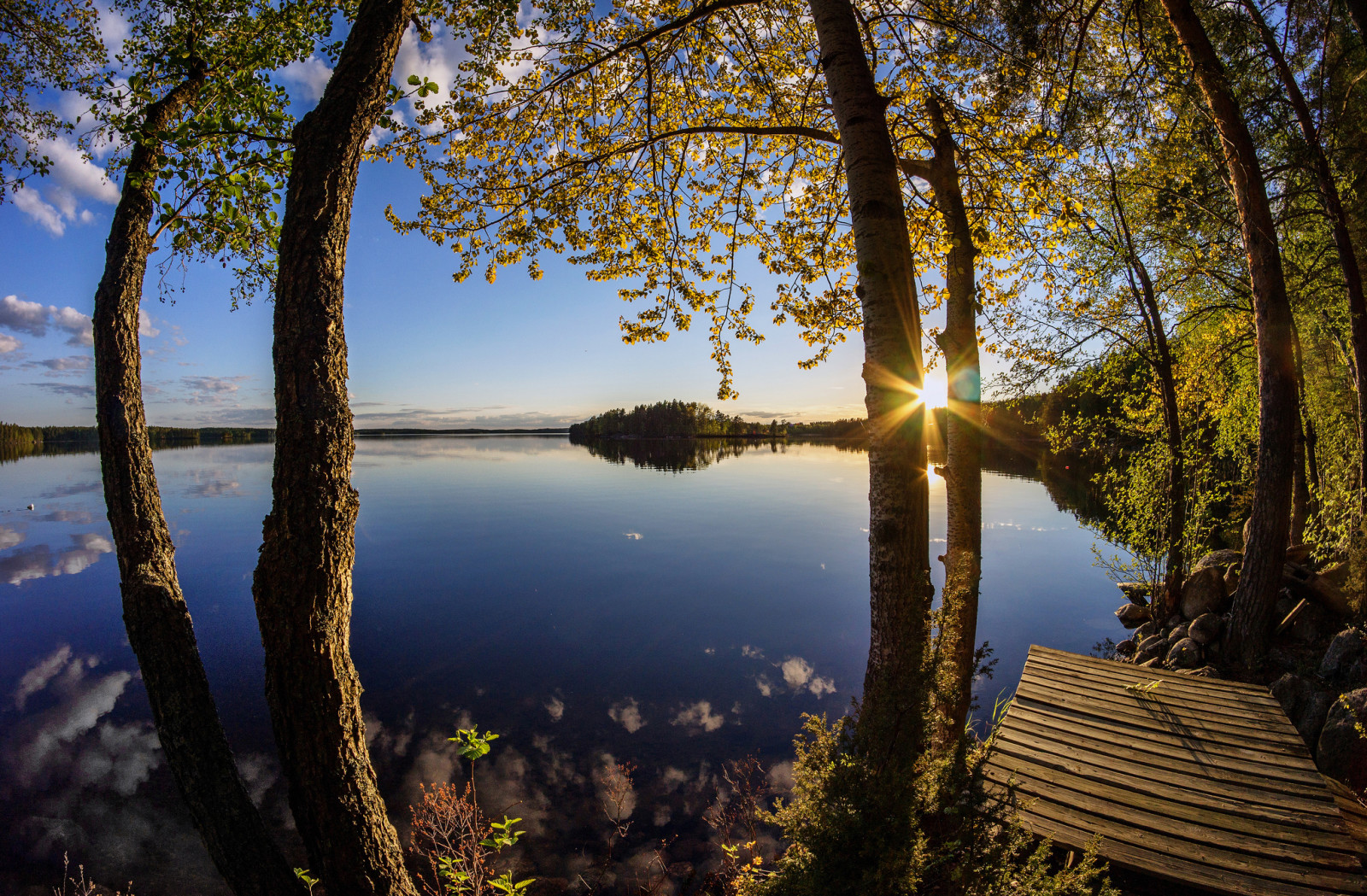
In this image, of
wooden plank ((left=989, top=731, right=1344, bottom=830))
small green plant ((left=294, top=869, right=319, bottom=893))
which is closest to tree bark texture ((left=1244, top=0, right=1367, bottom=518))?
wooden plank ((left=989, top=731, right=1344, bottom=830))

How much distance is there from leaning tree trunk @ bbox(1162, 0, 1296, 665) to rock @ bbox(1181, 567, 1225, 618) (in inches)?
96.2

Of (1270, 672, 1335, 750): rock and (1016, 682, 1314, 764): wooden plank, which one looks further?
(1270, 672, 1335, 750): rock

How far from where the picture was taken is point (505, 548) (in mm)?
19812

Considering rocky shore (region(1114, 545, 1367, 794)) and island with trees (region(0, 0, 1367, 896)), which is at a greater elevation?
island with trees (region(0, 0, 1367, 896))

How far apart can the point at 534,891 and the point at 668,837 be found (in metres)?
1.54

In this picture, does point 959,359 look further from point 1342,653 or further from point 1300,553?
point 1300,553

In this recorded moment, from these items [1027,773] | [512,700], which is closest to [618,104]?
[1027,773]

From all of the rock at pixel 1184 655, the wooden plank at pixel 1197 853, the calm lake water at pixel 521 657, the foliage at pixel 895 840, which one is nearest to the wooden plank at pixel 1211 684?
the rock at pixel 1184 655

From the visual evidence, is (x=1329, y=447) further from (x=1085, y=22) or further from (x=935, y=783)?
(x=935, y=783)

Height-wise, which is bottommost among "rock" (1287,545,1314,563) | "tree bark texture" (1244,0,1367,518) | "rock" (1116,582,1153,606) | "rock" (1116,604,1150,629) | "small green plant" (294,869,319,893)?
"rock" (1116,604,1150,629)

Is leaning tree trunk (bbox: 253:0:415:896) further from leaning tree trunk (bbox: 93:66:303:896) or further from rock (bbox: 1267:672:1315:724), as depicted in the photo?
rock (bbox: 1267:672:1315:724)

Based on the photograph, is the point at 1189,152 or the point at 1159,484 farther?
the point at 1159,484

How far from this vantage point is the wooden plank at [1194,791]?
415 centimetres

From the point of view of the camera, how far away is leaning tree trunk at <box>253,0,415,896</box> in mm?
2367
